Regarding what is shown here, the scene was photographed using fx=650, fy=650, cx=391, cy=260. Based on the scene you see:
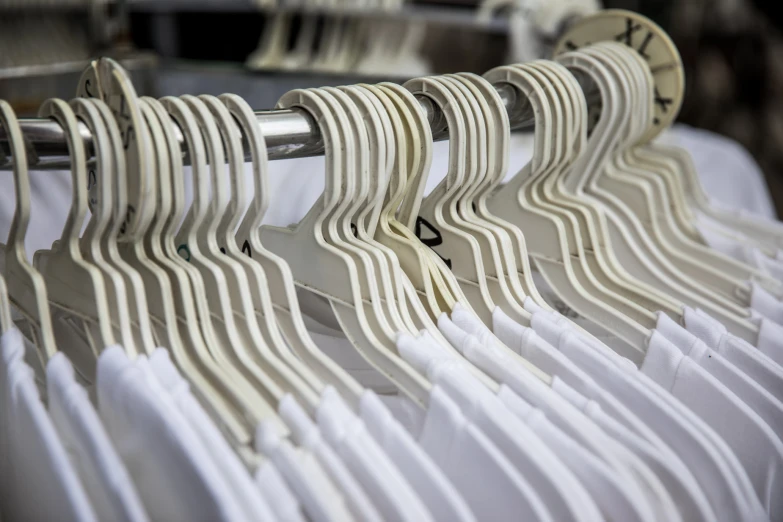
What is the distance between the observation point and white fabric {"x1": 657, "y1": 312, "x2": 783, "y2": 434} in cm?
54

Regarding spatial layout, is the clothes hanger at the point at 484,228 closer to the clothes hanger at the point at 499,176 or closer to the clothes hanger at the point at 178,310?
the clothes hanger at the point at 499,176

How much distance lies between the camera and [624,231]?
2.42ft

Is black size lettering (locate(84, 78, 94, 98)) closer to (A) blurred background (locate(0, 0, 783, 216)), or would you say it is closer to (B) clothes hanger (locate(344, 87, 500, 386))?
(B) clothes hanger (locate(344, 87, 500, 386))

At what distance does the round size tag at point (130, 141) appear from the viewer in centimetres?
47

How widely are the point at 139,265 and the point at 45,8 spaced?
55.8 inches

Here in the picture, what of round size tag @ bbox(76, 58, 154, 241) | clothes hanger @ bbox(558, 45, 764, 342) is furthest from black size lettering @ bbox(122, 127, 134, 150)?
clothes hanger @ bbox(558, 45, 764, 342)

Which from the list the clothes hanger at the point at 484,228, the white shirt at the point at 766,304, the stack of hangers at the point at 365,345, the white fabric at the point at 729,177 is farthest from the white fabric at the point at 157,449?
the white fabric at the point at 729,177

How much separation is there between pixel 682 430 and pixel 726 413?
0.23ft

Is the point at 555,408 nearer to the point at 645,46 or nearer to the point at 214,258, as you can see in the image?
the point at 214,258

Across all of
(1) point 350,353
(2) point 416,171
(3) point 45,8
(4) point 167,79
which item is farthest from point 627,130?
(3) point 45,8

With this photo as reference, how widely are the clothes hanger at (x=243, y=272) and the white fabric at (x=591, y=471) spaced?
0.16m

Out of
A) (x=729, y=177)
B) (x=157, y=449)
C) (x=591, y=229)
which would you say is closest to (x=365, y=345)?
(x=157, y=449)

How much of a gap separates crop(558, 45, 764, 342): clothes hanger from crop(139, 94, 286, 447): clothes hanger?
423 millimetres

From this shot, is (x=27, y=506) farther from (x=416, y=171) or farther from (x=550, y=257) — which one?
(x=550, y=257)
